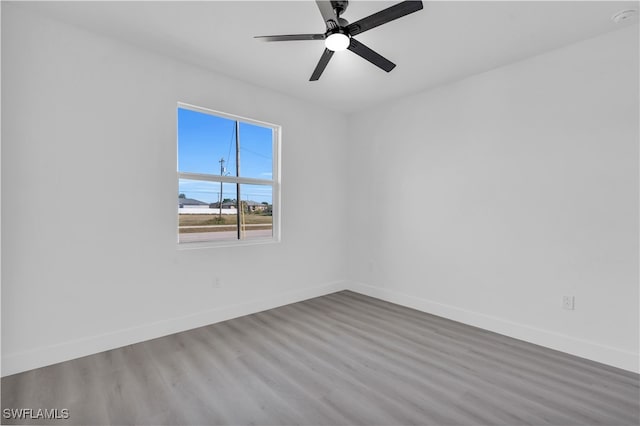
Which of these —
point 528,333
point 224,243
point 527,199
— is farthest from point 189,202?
point 528,333

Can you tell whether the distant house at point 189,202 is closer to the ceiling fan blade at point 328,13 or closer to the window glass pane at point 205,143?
the window glass pane at point 205,143

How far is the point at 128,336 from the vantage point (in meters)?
2.72

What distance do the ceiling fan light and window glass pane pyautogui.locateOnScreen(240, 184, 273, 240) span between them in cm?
200

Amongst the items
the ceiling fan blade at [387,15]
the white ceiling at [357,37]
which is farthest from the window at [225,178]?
the ceiling fan blade at [387,15]

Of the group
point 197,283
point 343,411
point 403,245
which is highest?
point 403,245

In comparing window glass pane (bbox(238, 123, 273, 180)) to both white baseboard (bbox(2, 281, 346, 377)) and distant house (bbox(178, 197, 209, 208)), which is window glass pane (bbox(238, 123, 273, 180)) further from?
white baseboard (bbox(2, 281, 346, 377))

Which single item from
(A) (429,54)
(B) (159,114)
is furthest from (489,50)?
(B) (159,114)

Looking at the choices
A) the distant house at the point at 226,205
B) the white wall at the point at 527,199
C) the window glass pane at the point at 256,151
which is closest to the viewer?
the white wall at the point at 527,199

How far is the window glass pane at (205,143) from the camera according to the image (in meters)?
3.22

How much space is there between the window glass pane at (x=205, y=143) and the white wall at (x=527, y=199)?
6.64 feet

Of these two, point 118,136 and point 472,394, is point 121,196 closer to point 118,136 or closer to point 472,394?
point 118,136

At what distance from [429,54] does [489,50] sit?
0.51 metres

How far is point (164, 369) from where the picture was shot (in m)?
2.33

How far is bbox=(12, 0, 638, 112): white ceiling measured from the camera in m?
2.23
